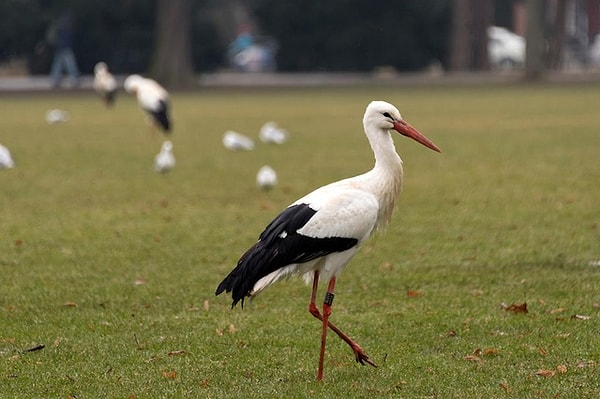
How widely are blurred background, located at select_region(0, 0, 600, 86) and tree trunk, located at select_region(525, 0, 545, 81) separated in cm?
3

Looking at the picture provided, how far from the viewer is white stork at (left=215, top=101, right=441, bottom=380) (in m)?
6.51

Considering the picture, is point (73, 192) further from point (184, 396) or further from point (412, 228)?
point (184, 396)

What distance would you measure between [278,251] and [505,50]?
58.6 metres

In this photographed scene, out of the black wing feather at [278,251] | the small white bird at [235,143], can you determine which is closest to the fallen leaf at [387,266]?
the black wing feather at [278,251]

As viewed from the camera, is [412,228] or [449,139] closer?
[412,228]

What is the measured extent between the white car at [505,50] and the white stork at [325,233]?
188 ft

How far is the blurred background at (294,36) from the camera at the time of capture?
149 ft

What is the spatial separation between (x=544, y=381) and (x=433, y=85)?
3770cm

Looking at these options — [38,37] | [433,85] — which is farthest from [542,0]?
[38,37]

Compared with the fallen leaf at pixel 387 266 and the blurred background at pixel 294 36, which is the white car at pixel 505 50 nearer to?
the blurred background at pixel 294 36

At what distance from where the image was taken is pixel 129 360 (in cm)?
698

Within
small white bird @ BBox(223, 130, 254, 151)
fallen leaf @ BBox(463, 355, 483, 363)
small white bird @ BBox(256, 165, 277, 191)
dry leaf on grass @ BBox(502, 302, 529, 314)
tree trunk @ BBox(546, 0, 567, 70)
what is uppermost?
fallen leaf @ BBox(463, 355, 483, 363)

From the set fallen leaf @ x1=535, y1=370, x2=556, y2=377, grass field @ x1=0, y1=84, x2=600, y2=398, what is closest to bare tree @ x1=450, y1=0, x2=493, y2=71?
grass field @ x1=0, y1=84, x2=600, y2=398

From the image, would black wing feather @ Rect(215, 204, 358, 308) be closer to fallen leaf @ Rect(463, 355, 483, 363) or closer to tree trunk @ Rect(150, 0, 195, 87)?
fallen leaf @ Rect(463, 355, 483, 363)
